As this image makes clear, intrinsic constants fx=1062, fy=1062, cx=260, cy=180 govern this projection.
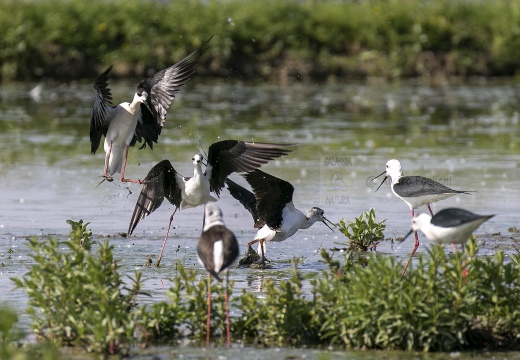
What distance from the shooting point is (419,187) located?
890cm

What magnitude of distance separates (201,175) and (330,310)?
3.03m

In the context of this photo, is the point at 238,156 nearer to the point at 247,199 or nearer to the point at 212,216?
the point at 247,199

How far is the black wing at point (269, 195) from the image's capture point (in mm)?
9016

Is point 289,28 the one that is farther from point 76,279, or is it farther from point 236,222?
point 76,279

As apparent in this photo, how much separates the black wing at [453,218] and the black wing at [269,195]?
8.15 feet

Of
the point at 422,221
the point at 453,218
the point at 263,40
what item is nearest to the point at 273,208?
the point at 422,221

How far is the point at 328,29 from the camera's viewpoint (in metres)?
25.5

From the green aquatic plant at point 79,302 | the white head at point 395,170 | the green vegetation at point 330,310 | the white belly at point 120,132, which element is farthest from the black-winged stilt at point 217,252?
the white belly at point 120,132

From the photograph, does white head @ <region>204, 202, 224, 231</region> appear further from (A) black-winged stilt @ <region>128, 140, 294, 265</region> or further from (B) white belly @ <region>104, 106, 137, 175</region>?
(B) white belly @ <region>104, 106, 137, 175</region>

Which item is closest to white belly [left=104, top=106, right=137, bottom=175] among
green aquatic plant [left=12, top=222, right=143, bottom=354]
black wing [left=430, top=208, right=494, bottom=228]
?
green aquatic plant [left=12, top=222, right=143, bottom=354]

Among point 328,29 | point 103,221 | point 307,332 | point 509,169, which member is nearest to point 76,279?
point 307,332

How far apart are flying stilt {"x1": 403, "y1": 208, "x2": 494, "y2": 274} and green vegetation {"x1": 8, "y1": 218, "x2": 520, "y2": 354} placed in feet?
0.76

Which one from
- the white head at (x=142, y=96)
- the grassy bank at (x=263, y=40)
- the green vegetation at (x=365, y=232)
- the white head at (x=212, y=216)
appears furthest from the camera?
the grassy bank at (x=263, y=40)

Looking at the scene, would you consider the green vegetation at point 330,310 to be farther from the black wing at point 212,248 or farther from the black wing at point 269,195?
the black wing at point 269,195
